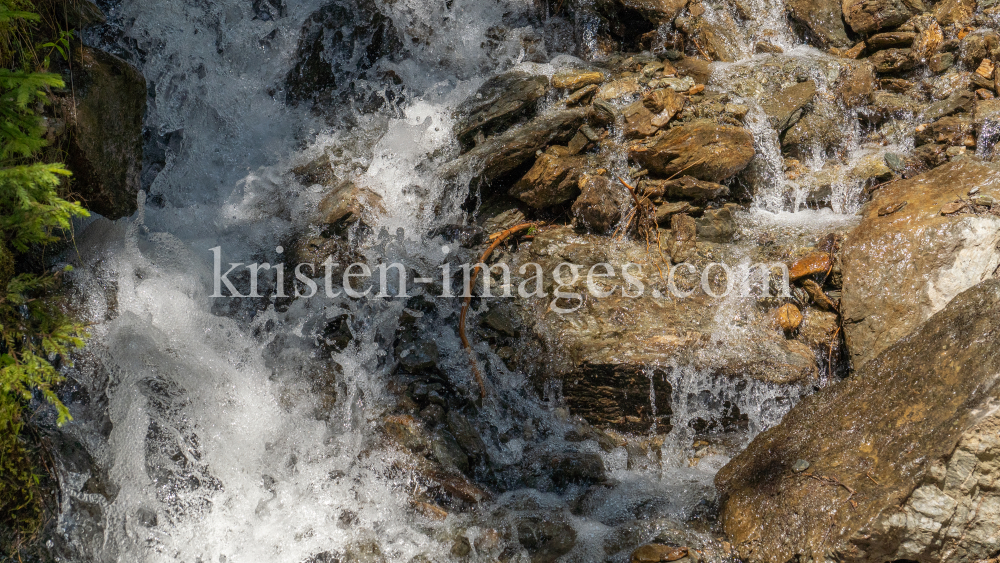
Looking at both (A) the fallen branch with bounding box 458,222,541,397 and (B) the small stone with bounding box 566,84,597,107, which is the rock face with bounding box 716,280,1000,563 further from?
(B) the small stone with bounding box 566,84,597,107

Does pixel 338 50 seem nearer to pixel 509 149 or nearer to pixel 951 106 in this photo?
pixel 509 149

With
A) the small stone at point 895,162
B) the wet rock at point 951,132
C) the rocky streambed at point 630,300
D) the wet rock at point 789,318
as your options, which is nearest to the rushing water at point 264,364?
the rocky streambed at point 630,300

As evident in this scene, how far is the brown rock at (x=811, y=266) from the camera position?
4812 millimetres

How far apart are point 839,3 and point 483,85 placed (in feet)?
13.1

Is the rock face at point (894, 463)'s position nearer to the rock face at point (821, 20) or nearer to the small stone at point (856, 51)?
the small stone at point (856, 51)

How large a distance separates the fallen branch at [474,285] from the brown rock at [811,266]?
6.69 feet

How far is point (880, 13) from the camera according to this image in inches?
256

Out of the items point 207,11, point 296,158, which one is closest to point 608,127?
point 296,158

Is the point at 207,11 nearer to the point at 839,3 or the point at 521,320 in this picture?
the point at 521,320

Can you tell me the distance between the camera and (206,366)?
13.1ft

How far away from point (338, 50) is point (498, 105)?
1.73 metres

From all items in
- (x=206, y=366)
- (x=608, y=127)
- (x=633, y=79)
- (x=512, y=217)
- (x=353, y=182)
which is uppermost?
(x=633, y=79)

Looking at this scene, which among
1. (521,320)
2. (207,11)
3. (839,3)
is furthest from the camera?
(839,3)

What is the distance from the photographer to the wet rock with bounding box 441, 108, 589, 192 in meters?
5.48
